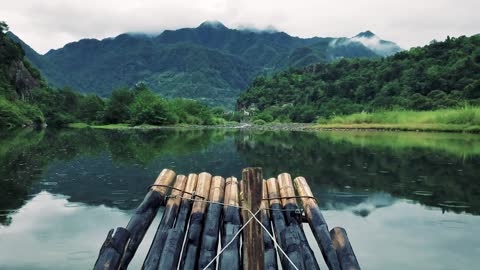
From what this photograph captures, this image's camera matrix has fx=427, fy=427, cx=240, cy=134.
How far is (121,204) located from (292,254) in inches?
268

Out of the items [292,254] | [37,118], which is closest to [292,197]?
[292,254]

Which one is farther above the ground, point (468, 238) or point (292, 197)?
point (292, 197)

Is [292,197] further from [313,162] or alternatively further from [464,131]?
[464,131]

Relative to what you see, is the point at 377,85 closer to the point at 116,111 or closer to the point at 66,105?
the point at 116,111

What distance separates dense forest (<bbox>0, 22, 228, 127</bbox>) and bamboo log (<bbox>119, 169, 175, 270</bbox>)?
73.7 m

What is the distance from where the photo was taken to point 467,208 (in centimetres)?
1102

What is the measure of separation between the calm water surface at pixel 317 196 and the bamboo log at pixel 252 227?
2.22 metres

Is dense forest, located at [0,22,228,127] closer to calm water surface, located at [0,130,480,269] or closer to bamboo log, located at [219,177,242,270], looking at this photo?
calm water surface, located at [0,130,480,269]

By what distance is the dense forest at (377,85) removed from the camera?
6594cm

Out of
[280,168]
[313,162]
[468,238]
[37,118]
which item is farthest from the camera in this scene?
[37,118]

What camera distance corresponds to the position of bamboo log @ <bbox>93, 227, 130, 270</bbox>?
5.09m

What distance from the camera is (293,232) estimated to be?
20.0ft

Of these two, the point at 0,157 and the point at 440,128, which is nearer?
the point at 0,157

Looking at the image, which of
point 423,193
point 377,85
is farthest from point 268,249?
point 377,85
